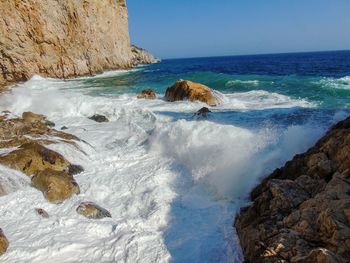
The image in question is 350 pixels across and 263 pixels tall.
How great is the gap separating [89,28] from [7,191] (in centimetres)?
3487

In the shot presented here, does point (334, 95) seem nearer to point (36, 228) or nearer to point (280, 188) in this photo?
point (280, 188)

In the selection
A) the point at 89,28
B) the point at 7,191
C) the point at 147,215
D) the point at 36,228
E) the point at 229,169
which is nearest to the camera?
Result: the point at 36,228

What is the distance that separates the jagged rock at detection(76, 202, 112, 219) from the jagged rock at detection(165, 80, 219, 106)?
10132mm

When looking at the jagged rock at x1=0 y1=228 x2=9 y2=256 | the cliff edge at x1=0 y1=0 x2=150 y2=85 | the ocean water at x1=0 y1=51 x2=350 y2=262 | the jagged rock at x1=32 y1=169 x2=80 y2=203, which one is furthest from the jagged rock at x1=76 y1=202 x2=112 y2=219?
the cliff edge at x1=0 y1=0 x2=150 y2=85

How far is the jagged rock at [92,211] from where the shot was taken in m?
7.34

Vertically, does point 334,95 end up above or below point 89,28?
below

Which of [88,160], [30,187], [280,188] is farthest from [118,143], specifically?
[280,188]

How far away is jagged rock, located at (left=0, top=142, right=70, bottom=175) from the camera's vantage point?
8972 mm

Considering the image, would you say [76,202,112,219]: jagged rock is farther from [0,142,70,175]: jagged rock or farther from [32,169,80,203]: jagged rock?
[0,142,70,175]: jagged rock

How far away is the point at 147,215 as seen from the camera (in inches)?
289

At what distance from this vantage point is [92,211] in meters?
7.41

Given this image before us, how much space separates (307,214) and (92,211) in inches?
167

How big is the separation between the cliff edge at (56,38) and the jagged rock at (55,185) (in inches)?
832

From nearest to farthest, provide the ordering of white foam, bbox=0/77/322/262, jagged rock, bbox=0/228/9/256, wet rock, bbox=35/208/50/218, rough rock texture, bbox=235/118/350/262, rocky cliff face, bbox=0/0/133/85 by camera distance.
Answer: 1. rough rock texture, bbox=235/118/350/262
2. jagged rock, bbox=0/228/9/256
3. white foam, bbox=0/77/322/262
4. wet rock, bbox=35/208/50/218
5. rocky cliff face, bbox=0/0/133/85
